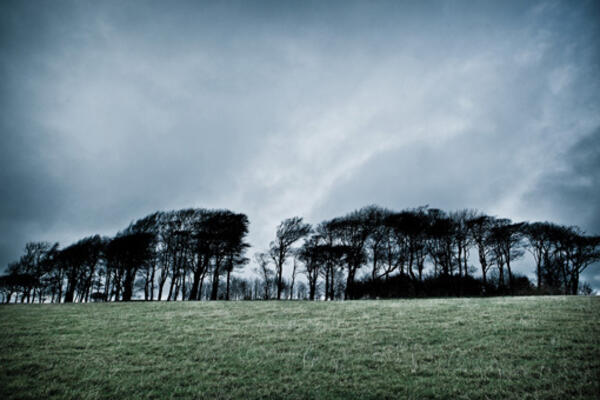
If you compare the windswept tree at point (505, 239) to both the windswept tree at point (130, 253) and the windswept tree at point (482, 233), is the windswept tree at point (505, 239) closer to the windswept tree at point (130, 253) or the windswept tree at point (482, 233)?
the windswept tree at point (482, 233)

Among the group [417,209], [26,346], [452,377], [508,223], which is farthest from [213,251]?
[508,223]

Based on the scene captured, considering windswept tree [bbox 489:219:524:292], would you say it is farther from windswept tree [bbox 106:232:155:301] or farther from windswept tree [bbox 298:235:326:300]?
windswept tree [bbox 106:232:155:301]

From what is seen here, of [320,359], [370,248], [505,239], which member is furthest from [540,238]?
[320,359]

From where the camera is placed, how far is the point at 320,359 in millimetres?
8773

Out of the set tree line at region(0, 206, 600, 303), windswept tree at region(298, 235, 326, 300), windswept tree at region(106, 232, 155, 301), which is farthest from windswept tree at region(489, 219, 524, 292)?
windswept tree at region(106, 232, 155, 301)

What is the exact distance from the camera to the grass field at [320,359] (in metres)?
6.54

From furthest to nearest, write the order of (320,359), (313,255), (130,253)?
(313,255)
(130,253)
(320,359)

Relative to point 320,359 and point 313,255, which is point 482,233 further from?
point 320,359

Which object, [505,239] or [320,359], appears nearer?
[320,359]

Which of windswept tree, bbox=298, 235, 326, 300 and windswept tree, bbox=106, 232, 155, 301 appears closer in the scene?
windswept tree, bbox=106, 232, 155, 301

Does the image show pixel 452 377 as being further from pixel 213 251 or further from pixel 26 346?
pixel 213 251

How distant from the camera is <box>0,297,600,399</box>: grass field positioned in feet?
21.4

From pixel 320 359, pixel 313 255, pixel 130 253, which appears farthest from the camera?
pixel 313 255

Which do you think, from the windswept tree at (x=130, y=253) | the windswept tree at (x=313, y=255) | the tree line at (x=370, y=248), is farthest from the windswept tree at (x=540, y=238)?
the windswept tree at (x=130, y=253)
